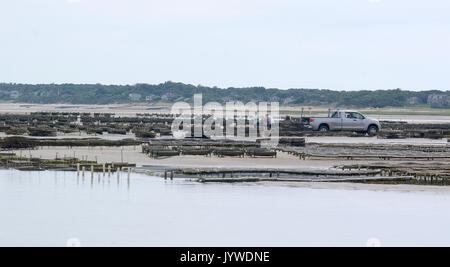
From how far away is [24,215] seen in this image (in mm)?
27641

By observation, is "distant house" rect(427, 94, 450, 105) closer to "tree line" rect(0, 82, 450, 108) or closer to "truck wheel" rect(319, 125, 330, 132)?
"tree line" rect(0, 82, 450, 108)

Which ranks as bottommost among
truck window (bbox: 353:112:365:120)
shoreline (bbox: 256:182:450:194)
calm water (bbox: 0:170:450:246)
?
calm water (bbox: 0:170:450:246)

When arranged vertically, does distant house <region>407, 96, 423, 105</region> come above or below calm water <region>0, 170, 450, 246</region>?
above

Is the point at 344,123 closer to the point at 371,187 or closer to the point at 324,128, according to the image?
the point at 324,128

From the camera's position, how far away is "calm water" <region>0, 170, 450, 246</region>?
2470 centimetres

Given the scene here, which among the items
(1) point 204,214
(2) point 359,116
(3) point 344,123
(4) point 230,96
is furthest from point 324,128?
(4) point 230,96

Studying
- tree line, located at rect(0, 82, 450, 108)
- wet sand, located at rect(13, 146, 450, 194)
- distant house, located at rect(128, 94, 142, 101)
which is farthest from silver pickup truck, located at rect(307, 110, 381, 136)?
distant house, located at rect(128, 94, 142, 101)

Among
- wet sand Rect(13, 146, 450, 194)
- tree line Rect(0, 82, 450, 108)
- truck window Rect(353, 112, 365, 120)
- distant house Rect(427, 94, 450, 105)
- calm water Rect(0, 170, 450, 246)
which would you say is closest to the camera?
calm water Rect(0, 170, 450, 246)

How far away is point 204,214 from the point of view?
91.5 feet

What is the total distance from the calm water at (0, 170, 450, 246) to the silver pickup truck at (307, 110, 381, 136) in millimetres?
27187

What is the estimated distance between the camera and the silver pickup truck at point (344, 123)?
59.7m
